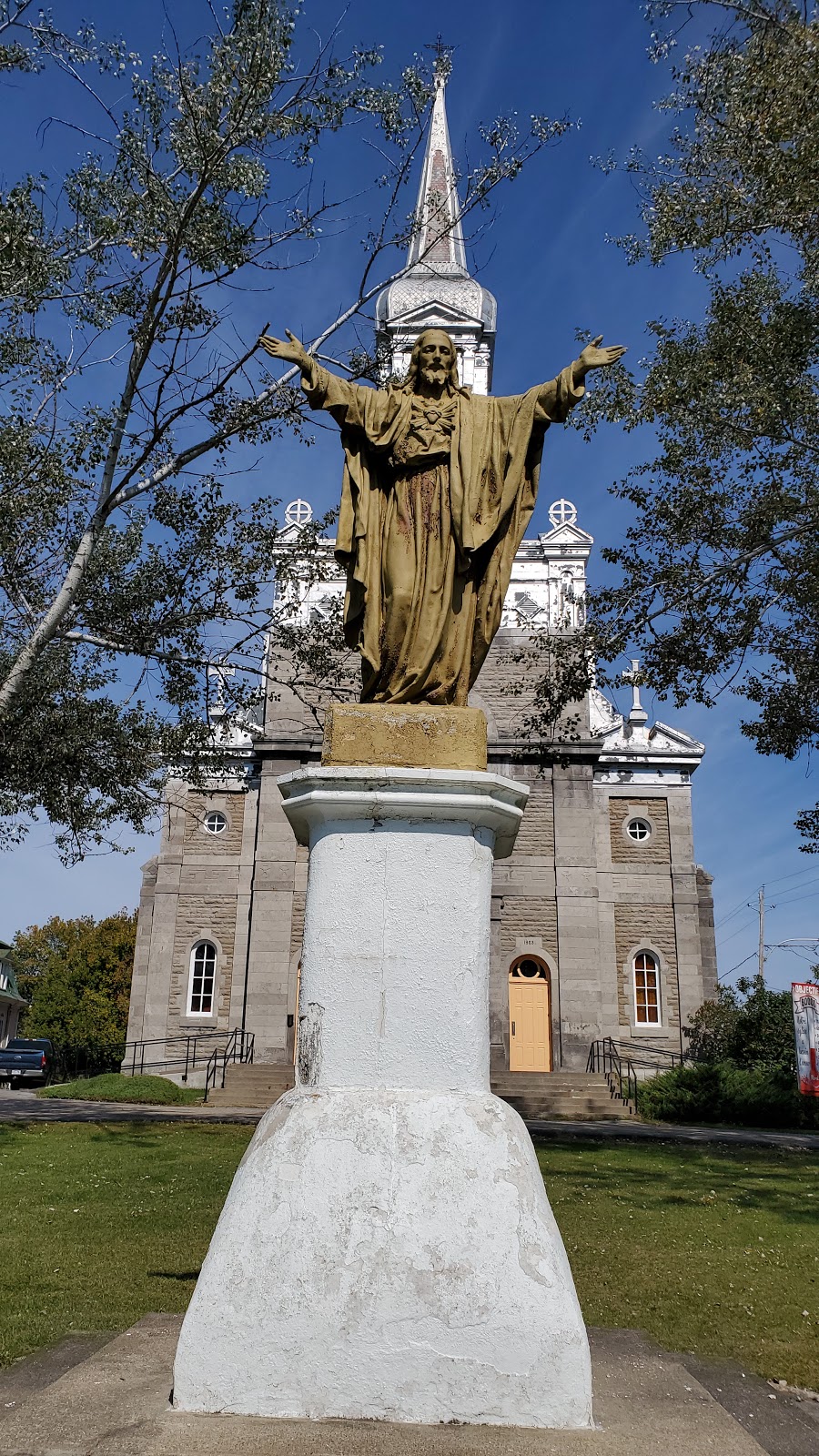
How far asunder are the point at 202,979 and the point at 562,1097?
31.9 ft

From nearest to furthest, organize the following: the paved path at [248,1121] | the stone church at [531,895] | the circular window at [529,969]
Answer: the paved path at [248,1121] < the stone church at [531,895] < the circular window at [529,969]

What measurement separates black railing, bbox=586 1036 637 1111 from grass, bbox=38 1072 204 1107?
8.60 meters

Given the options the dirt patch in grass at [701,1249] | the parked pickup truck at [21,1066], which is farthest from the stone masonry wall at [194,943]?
the dirt patch in grass at [701,1249]

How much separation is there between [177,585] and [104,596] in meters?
1.17

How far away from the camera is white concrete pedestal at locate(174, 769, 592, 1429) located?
2961 millimetres

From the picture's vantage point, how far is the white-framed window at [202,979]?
25.5 m

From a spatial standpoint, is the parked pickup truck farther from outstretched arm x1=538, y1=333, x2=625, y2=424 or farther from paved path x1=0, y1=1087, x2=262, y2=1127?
outstretched arm x1=538, y1=333, x2=625, y2=424

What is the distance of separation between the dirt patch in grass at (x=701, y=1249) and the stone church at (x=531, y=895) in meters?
10.7

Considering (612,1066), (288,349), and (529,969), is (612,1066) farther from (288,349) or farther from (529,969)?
(288,349)

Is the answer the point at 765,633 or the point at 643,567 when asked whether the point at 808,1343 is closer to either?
the point at 643,567

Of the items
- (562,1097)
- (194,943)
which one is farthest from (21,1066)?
(562,1097)

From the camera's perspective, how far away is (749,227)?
12.4 m

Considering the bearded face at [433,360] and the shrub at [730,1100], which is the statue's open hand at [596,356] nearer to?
the bearded face at [433,360]

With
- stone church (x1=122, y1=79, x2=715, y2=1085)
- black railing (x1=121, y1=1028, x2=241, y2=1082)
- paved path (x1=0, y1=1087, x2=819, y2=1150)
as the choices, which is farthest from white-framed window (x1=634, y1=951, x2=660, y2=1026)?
→ black railing (x1=121, y1=1028, x2=241, y2=1082)
